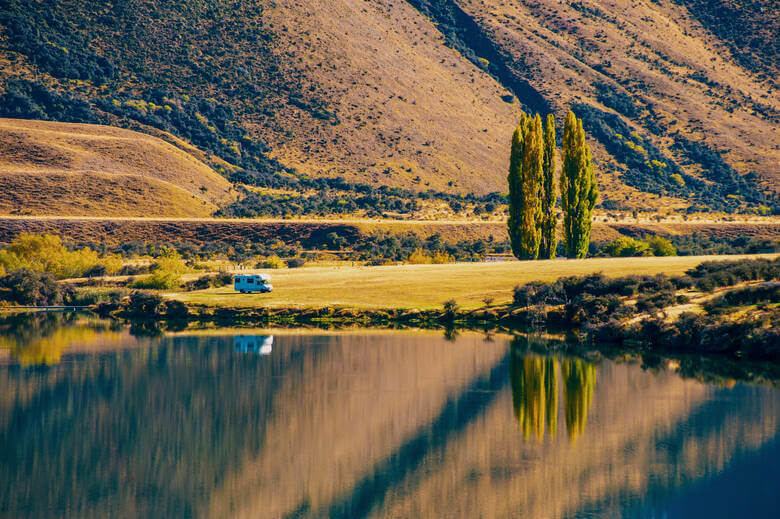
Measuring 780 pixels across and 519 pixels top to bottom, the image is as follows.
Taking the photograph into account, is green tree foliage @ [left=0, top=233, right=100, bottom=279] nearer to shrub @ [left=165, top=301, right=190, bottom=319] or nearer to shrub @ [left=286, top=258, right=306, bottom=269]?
shrub @ [left=286, top=258, right=306, bottom=269]

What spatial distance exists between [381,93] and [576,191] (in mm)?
76746

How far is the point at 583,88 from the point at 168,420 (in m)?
142

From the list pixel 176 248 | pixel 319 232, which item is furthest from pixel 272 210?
pixel 176 248

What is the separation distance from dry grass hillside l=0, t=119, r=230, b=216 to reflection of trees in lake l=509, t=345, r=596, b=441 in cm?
7087

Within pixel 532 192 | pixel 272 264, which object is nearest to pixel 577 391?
pixel 532 192

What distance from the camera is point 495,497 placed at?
71.4 feet

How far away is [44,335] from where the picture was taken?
1845 inches

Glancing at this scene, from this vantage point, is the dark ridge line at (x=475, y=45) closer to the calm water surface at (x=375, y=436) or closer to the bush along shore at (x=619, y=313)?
the bush along shore at (x=619, y=313)

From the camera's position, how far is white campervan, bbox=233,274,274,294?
58094mm

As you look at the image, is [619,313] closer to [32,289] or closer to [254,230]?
[32,289]

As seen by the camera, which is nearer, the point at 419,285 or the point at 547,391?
the point at 547,391

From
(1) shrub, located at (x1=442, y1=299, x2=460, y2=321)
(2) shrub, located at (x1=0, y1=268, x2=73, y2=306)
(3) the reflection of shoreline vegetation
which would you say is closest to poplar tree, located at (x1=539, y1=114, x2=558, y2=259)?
(1) shrub, located at (x1=442, y1=299, x2=460, y2=321)

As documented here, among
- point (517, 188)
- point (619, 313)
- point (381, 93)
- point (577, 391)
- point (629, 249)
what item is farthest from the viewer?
point (381, 93)

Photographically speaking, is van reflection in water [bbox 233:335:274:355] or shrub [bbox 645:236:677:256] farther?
shrub [bbox 645:236:677:256]
